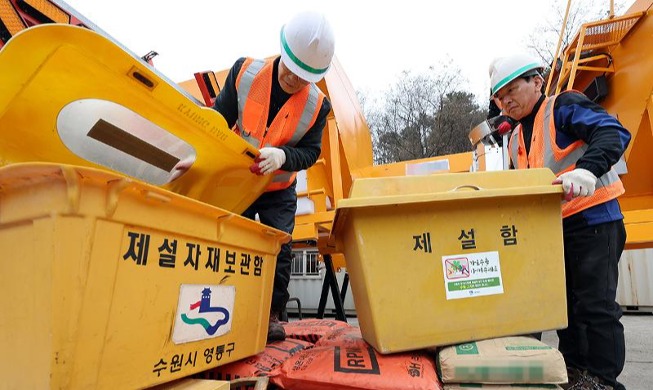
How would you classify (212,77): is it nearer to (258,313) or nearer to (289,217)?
(289,217)

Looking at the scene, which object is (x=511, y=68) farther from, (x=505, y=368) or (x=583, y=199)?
(x=505, y=368)

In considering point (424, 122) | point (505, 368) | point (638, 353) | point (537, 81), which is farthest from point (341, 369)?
point (424, 122)

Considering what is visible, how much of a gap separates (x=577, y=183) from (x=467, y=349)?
751 millimetres

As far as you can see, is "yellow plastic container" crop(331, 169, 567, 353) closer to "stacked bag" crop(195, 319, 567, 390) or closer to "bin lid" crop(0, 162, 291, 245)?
"stacked bag" crop(195, 319, 567, 390)

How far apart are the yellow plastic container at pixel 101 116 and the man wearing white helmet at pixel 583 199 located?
135 centimetres

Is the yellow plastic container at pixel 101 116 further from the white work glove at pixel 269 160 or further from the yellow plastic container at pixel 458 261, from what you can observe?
the yellow plastic container at pixel 458 261

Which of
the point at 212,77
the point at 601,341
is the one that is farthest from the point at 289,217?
the point at 212,77

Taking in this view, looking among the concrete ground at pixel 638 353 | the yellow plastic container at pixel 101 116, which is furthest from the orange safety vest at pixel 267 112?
the concrete ground at pixel 638 353

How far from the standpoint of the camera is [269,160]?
188cm

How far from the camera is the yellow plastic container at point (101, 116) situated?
116 cm

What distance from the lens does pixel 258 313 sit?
1739 millimetres

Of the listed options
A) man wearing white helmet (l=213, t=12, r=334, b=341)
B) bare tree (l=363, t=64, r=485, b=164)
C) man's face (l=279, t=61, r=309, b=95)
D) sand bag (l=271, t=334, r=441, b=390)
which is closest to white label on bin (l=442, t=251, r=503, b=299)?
sand bag (l=271, t=334, r=441, b=390)

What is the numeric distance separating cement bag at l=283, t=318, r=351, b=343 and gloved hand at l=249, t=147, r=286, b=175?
1.01 metres

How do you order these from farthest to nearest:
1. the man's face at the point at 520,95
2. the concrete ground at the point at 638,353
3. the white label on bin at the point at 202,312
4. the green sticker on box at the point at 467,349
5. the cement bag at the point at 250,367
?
1. the concrete ground at the point at 638,353
2. the man's face at the point at 520,95
3. the cement bag at the point at 250,367
4. the green sticker on box at the point at 467,349
5. the white label on bin at the point at 202,312
